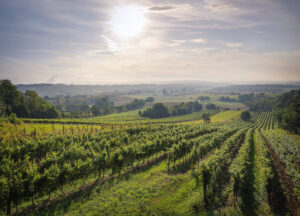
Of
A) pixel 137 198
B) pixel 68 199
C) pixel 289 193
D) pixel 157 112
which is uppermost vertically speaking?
pixel 137 198

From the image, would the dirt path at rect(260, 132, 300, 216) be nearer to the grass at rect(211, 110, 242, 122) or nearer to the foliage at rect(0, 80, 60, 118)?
the grass at rect(211, 110, 242, 122)

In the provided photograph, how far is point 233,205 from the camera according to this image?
19.1 metres

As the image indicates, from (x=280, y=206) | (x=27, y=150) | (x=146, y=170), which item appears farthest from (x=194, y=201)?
(x=27, y=150)

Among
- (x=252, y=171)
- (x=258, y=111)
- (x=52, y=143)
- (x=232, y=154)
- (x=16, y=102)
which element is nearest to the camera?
(x=252, y=171)

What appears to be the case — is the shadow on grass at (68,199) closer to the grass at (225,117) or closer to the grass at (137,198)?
the grass at (137,198)

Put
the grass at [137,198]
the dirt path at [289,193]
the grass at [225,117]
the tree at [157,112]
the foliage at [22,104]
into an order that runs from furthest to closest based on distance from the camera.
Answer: the tree at [157,112] < the grass at [225,117] < the foliage at [22,104] < the dirt path at [289,193] < the grass at [137,198]

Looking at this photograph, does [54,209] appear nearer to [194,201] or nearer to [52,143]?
[194,201]

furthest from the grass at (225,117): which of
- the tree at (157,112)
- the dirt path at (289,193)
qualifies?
the dirt path at (289,193)

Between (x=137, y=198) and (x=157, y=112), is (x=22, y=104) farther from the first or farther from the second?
(x=137, y=198)

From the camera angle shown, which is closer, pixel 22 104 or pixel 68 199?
pixel 68 199

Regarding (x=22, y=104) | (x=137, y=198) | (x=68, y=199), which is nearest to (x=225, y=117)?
(x=137, y=198)

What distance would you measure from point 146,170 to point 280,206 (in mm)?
20134

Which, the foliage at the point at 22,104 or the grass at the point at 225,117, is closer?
the foliage at the point at 22,104

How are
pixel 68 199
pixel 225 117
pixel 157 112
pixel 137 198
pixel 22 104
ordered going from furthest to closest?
pixel 157 112 → pixel 225 117 → pixel 22 104 → pixel 68 199 → pixel 137 198
